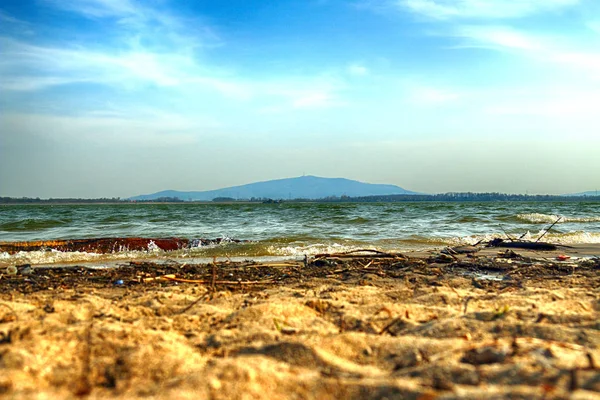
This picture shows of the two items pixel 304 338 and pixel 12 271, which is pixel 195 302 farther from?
pixel 12 271

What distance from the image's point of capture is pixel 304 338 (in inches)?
121

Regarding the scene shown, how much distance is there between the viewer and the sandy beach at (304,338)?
2.12 meters

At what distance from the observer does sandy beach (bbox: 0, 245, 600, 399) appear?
83.5 inches

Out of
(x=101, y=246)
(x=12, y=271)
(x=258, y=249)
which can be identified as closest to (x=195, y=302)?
(x=12, y=271)

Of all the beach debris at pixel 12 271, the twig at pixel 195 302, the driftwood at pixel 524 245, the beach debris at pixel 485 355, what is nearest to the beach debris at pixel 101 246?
the beach debris at pixel 12 271

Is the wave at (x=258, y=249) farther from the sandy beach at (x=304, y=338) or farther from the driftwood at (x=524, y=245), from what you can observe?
the sandy beach at (x=304, y=338)

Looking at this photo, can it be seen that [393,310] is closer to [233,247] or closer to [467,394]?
[467,394]

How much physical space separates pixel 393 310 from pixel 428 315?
0.29m

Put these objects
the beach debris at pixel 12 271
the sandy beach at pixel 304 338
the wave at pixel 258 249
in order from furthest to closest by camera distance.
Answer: the wave at pixel 258 249
the beach debris at pixel 12 271
the sandy beach at pixel 304 338

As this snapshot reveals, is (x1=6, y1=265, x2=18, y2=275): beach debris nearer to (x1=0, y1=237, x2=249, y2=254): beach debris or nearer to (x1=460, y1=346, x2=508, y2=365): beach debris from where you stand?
(x1=0, y1=237, x2=249, y2=254): beach debris

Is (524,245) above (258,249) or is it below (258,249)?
above

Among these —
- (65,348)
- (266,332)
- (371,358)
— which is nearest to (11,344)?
(65,348)

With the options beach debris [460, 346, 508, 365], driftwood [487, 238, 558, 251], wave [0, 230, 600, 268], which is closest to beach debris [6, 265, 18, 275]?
wave [0, 230, 600, 268]

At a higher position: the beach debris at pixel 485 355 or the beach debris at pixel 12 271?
the beach debris at pixel 485 355
